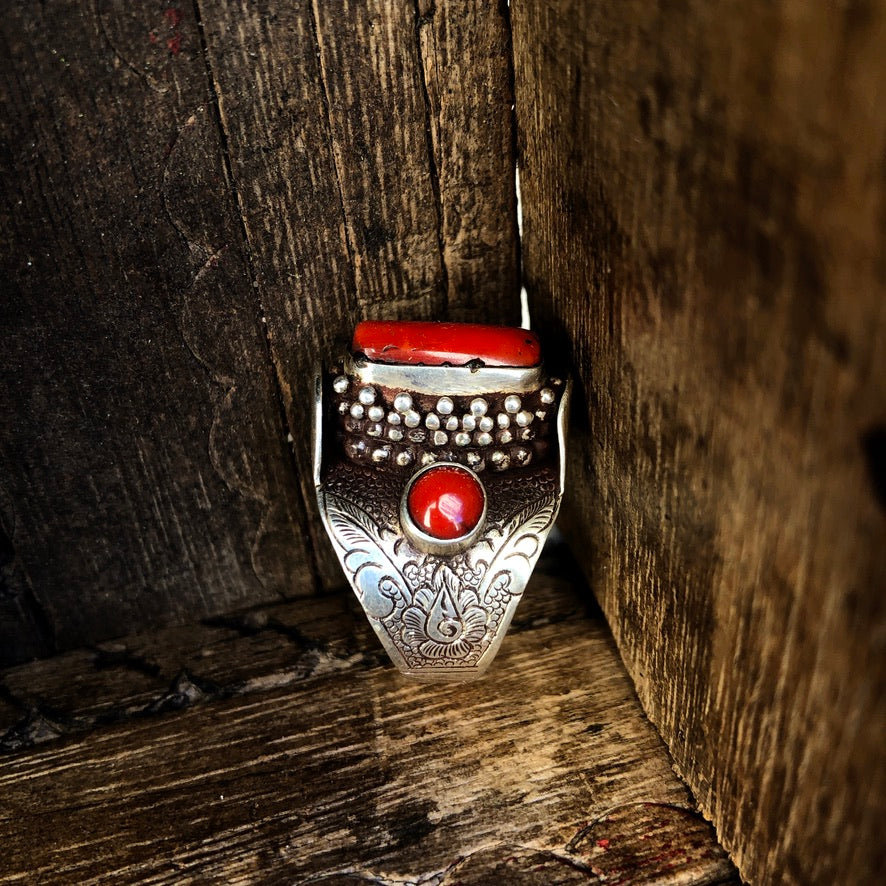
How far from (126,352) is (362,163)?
0.89 ft

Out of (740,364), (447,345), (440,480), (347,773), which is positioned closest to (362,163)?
(447,345)

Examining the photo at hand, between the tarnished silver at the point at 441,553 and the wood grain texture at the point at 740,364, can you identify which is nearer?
the wood grain texture at the point at 740,364

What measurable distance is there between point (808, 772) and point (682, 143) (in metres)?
0.39

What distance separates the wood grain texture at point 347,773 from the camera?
2.25ft

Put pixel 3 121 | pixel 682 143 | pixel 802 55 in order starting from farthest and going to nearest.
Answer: pixel 3 121
pixel 682 143
pixel 802 55

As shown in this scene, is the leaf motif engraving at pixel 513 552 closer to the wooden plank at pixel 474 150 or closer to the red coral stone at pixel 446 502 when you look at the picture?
the red coral stone at pixel 446 502

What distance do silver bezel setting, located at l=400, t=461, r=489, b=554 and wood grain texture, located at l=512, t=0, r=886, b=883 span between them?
118 millimetres

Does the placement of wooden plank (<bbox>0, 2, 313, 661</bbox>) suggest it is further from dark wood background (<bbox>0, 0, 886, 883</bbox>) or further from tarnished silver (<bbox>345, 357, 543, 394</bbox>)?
tarnished silver (<bbox>345, 357, 543, 394</bbox>)

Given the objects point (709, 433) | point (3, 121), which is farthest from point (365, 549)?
point (3, 121)

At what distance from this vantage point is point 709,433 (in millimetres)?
577

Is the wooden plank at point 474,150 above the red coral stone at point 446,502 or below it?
above

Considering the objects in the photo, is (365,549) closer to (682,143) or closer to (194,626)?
(194,626)

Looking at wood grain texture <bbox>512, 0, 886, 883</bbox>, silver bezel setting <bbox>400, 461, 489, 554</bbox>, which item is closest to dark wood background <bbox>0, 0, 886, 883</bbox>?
wood grain texture <bbox>512, 0, 886, 883</bbox>

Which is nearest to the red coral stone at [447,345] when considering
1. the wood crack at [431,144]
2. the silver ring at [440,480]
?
the silver ring at [440,480]
